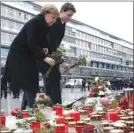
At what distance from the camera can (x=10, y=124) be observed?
1424mm

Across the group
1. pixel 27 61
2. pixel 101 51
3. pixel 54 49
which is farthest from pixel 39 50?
pixel 101 51

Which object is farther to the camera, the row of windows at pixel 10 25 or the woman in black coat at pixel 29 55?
the row of windows at pixel 10 25

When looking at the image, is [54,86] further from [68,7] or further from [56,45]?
[68,7]

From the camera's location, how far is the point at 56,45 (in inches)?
88.4

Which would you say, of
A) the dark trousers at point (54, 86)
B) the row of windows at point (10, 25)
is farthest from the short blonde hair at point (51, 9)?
the row of windows at point (10, 25)

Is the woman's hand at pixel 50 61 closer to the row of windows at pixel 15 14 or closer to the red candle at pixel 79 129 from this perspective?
the red candle at pixel 79 129

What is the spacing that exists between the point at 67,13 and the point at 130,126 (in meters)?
1.26

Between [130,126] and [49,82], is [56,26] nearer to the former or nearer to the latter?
[49,82]

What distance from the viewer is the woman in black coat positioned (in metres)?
1.98

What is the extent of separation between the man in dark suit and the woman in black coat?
136 mm

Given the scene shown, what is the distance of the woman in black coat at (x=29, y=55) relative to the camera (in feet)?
6.51

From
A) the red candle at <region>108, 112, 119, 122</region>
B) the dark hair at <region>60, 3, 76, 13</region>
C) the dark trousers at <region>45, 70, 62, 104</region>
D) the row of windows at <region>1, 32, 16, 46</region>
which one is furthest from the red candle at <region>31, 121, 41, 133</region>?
the row of windows at <region>1, 32, 16, 46</region>

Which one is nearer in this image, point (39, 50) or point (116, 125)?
point (116, 125)

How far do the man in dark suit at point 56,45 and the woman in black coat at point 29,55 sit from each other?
136 mm
